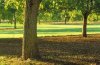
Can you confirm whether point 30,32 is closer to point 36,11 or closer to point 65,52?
→ point 36,11

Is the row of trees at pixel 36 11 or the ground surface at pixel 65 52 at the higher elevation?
the row of trees at pixel 36 11

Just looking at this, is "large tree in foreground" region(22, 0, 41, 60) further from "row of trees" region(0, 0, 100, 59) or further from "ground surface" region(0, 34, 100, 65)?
"ground surface" region(0, 34, 100, 65)

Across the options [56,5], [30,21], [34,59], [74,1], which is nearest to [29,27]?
[30,21]

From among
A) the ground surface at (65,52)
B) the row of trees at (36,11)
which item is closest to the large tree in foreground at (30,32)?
the row of trees at (36,11)

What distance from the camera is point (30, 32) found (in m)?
14.5

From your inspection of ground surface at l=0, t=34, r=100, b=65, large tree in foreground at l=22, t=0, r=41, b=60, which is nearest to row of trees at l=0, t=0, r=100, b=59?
large tree in foreground at l=22, t=0, r=41, b=60

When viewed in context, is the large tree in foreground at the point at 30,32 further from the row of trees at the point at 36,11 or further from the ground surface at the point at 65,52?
the ground surface at the point at 65,52

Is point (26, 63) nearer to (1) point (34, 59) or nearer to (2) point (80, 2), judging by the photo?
(1) point (34, 59)

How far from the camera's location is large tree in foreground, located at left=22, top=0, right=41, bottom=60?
14305 mm

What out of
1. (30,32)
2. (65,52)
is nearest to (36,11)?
(30,32)

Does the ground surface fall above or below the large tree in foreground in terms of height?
below

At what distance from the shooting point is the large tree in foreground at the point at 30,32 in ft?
46.9

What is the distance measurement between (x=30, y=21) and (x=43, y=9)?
18731mm

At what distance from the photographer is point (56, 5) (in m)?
32.0
